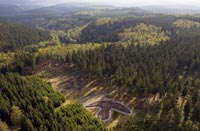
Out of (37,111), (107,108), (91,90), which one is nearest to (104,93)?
(91,90)

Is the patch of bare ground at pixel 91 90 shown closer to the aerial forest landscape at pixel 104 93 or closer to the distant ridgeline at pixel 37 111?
the aerial forest landscape at pixel 104 93

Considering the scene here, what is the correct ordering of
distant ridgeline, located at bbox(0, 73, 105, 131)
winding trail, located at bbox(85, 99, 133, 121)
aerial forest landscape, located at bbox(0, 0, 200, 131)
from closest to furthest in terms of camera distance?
distant ridgeline, located at bbox(0, 73, 105, 131), aerial forest landscape, located at bbox(0, 0, 200, 131), winding trail, located at bbox(85, 99, 133, 121)

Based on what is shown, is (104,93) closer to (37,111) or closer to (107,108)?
(107,108)

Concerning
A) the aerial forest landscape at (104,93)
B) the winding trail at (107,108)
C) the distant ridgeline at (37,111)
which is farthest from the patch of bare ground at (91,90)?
the distant ridgeline at (37,111)

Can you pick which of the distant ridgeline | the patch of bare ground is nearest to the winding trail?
the patch of bare ground

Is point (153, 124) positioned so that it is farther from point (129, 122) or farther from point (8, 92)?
point (8, 92)

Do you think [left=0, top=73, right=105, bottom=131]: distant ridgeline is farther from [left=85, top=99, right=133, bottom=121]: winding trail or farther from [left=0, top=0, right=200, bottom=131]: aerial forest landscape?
[left=85, top=99, right=133, bottom=121]: winding trail

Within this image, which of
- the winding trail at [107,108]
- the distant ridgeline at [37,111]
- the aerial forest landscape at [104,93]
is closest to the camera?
the distant ridgeline at [37,111]

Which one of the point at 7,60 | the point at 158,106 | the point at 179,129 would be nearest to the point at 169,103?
the point at 158,106
